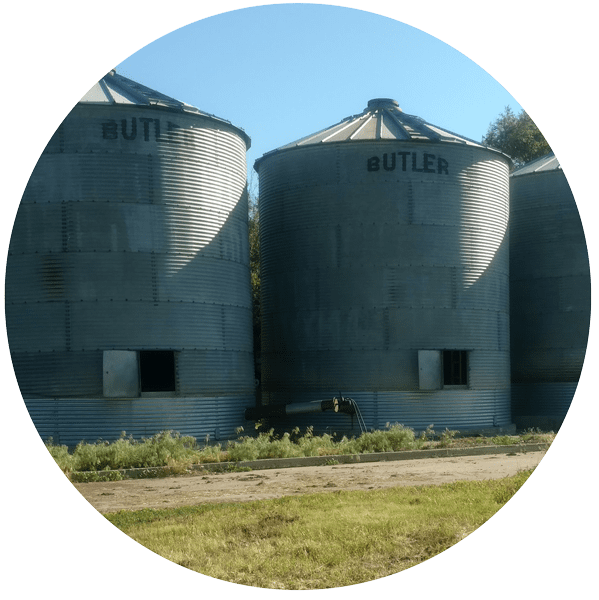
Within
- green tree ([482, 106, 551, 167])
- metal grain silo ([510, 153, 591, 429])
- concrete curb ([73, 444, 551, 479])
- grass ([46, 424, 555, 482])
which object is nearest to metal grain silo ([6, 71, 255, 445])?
grass ([46, 424, 555, 482])

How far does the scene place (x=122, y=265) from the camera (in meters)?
16.9

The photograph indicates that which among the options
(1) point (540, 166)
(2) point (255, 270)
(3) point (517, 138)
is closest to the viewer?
(3) point (517, 138)

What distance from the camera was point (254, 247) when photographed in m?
20.4

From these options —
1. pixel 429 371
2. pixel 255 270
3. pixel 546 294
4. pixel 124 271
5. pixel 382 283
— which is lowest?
pixel 429 371

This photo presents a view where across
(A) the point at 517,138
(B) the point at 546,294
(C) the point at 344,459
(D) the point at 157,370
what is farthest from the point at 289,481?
(B) the point at 546,294

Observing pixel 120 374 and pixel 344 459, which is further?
pixel 344 459

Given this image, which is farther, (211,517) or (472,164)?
(472,164)

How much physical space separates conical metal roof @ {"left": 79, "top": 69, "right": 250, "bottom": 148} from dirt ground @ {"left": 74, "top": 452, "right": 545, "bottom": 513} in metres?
6.12

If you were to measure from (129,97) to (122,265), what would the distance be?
3.19 meters

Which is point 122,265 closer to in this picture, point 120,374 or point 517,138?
point 120,374

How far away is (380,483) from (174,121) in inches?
307

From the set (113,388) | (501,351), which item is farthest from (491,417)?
(113,388)

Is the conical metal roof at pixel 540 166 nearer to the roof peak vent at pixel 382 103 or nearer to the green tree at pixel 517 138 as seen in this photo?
the green tree at pixel 517 138

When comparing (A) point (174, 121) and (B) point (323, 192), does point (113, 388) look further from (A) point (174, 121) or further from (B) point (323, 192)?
(B) point (323, 192)
